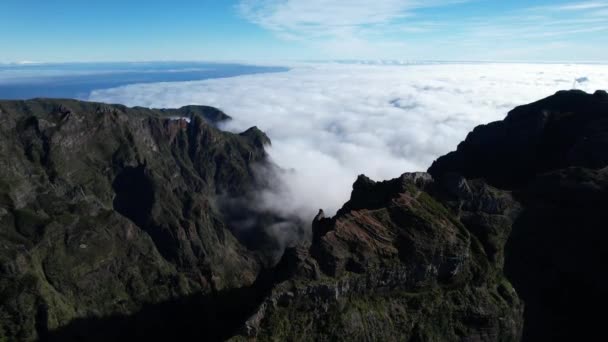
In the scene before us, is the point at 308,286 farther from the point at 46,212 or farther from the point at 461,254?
the point at 46,212

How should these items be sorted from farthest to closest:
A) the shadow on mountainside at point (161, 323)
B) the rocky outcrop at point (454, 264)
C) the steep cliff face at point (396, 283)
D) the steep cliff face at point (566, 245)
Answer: the shadow on mountainside at point (161, 323), the steep cliff face at point (566, 245), the rocky outcrop at point (454, 264), the steep cliff face at point (396, 283)

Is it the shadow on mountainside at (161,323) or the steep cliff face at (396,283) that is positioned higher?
the steep cliff face at (396,283)

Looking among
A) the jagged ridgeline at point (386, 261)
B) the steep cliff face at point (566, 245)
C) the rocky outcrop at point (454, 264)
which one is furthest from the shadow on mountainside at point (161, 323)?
the steep cliff face at point (566, 245)

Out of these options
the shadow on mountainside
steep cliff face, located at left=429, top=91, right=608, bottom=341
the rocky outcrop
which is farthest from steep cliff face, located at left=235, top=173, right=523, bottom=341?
the shadow on mountainside

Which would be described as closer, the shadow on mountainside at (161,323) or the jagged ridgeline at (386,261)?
the jagged ridgeline at (386,261)

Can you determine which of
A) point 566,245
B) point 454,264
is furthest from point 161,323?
point 566,245

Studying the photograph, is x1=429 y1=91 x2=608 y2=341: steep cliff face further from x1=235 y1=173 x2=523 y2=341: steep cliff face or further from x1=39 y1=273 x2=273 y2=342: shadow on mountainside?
x1=39 y1=273 x2=273 y2=342: shadow on mountainside

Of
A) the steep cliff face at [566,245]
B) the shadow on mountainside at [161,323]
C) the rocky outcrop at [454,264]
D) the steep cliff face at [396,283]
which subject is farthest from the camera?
the shadow on mountainside at [161,323]

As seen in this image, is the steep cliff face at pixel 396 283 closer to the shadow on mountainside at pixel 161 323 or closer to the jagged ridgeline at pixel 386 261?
the jagged ridgeline at pixel 386 261
